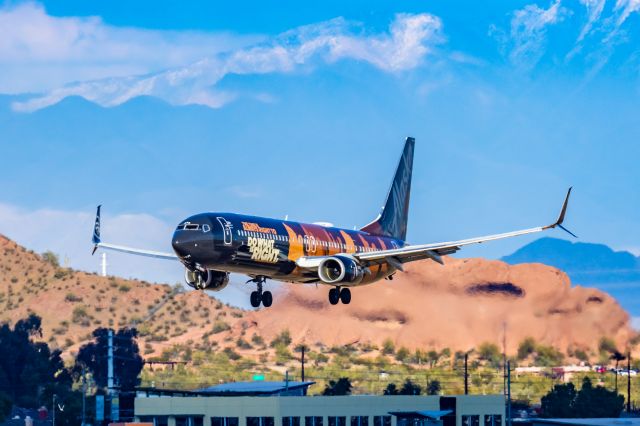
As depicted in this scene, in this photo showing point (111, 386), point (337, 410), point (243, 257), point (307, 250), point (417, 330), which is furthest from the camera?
point (417, 330)

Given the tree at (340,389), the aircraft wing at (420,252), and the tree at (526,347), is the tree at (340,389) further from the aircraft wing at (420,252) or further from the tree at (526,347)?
the aircraft wing at (420,252)

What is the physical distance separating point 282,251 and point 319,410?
125ft

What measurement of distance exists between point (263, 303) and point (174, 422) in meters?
34.4

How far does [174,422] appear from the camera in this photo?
434ft

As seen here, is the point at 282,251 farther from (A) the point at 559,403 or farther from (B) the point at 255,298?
(A) the point at 559,403

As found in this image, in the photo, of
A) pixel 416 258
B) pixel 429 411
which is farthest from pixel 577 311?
pixel 416 258

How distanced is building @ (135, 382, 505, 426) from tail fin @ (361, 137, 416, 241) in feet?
54.1

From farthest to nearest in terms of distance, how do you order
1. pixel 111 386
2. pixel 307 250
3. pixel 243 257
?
pixel 111 386, pixel 307 250, pixel 243 257

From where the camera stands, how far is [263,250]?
93875 mm

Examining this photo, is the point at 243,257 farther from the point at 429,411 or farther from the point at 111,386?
the point at 111,386

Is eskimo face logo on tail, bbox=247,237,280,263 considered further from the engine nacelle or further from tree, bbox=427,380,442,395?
tree, bbox=427,380,442,395

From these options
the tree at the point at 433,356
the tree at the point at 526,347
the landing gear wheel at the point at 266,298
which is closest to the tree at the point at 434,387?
the tree at the point at 433,356

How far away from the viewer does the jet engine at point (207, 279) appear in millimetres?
95938

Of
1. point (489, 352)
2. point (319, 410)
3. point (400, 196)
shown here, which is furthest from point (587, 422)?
point (489, 352)
